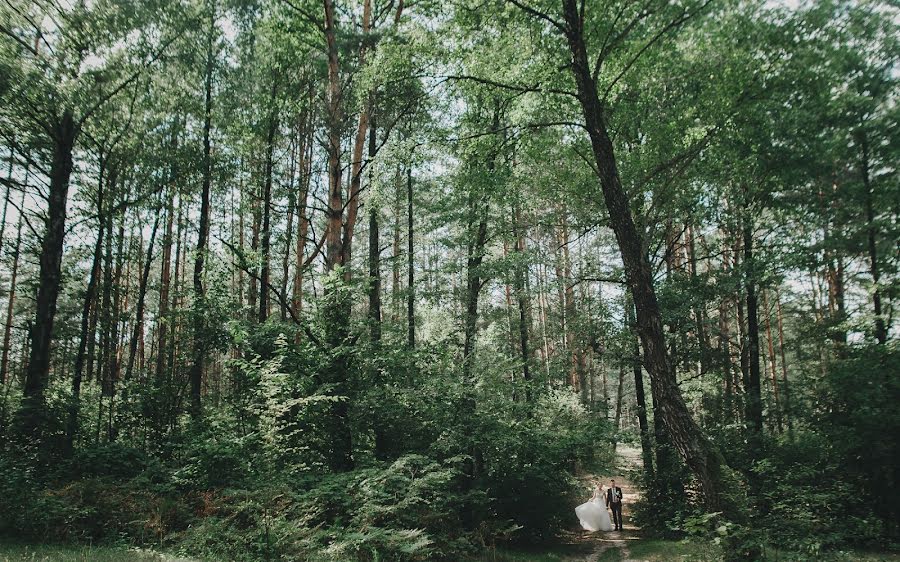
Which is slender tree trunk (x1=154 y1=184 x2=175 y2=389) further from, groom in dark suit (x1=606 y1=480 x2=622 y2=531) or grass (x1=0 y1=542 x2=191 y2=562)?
groom in dark suit (x1=606 y1=480 x2=622 y2=531)

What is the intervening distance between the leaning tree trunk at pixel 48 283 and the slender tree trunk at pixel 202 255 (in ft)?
10.9

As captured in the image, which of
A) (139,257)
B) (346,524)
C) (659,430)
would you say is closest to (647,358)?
(346,524)

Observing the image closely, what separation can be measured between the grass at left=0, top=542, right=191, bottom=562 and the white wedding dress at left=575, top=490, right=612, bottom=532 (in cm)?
1189

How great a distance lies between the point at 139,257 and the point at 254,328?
11.2m

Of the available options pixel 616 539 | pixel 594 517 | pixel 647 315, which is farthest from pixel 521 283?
pixel 647 315

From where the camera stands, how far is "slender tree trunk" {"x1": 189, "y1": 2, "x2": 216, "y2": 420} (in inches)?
547

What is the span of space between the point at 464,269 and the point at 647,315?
1047cm

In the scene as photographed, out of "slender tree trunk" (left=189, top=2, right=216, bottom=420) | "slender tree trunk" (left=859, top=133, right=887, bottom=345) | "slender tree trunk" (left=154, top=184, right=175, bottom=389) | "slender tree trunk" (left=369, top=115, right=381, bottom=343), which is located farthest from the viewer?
"slender tree trunk" (left=154, top=184, right=175, bottom=389)

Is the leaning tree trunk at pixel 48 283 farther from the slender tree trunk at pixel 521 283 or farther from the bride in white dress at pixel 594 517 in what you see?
the bride in white dress at pixel 594 517

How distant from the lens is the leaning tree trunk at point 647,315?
6.29 m

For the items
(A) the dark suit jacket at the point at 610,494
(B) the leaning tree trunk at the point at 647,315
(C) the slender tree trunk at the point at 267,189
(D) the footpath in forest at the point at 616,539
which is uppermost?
(C) the slender tree trunk at the point at 267,189

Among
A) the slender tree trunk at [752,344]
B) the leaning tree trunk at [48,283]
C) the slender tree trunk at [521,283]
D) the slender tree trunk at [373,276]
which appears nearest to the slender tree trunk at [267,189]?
the slender tree trunk at [373,276]

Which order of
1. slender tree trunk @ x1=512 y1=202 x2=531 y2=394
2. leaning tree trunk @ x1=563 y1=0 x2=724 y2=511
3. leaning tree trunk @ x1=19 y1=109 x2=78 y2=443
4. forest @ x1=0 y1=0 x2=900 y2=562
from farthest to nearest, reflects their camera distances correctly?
1. slender tree trunk @ x1=512 y1=202 x2=531 y2=394
2. leaning tree trunk @ x1=19 y1=109 x2=78 y2=443
3. forest @ x1=0 y1=0 x2=900 y2=562
4. leaning tree trunk @ x1=563 y1=0 x2=724 y2=511

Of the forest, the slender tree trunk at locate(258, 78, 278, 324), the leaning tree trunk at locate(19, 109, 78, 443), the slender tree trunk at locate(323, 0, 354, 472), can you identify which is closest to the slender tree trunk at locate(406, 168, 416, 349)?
the forest
